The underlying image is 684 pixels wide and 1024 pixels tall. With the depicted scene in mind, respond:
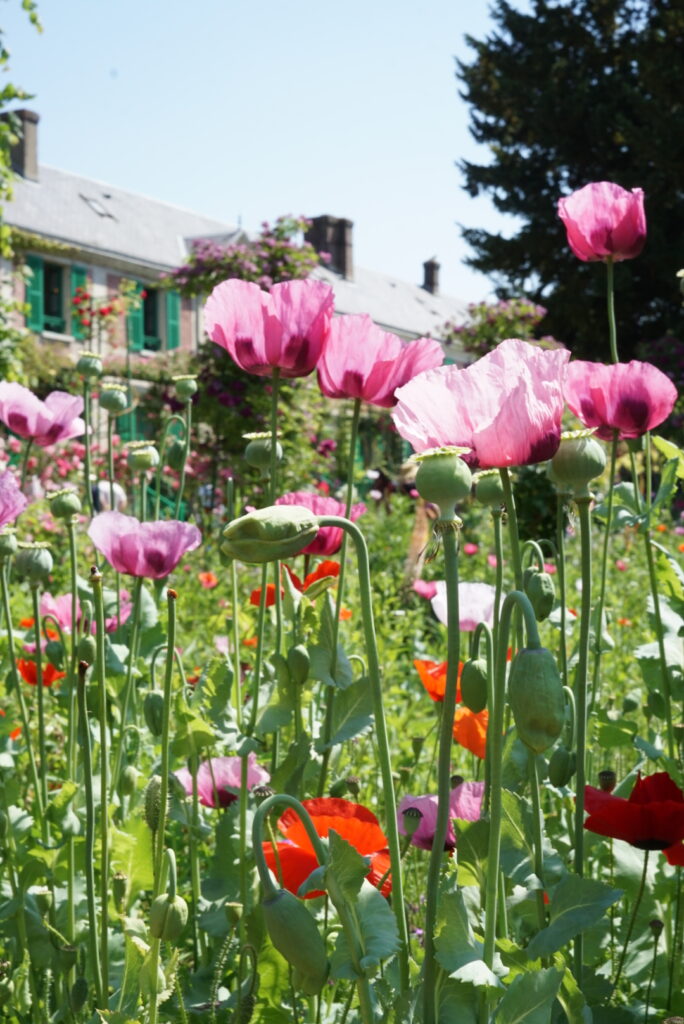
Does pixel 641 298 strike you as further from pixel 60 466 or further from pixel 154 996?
pixel 154 996

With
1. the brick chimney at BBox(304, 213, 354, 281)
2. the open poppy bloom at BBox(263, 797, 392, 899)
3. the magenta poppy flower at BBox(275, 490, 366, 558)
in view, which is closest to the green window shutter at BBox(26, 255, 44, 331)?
the brick chimney at BBox(304, 213, 354, 281)

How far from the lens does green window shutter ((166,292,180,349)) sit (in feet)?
63.5

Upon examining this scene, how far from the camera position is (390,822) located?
739 millimetres

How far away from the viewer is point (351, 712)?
1076 mm

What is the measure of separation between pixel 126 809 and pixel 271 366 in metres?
0.65

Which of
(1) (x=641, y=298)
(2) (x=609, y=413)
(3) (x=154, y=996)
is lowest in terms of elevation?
(3) (x=154, y=996)

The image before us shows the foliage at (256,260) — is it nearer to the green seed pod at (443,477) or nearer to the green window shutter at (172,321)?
the green seed pod at (443,477)

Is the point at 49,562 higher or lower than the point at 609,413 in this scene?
lower

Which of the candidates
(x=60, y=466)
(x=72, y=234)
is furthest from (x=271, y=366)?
(x=72, y=234)

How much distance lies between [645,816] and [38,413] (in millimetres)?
955

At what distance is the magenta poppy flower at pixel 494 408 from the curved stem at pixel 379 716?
92 mm

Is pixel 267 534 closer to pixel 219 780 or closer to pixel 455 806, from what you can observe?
pixel 455 806

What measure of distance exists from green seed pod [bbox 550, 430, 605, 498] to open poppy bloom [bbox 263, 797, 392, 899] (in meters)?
0.35

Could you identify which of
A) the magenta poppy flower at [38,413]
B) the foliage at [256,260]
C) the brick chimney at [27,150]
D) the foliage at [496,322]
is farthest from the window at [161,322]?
the magenta poppy flower at [38,413]
